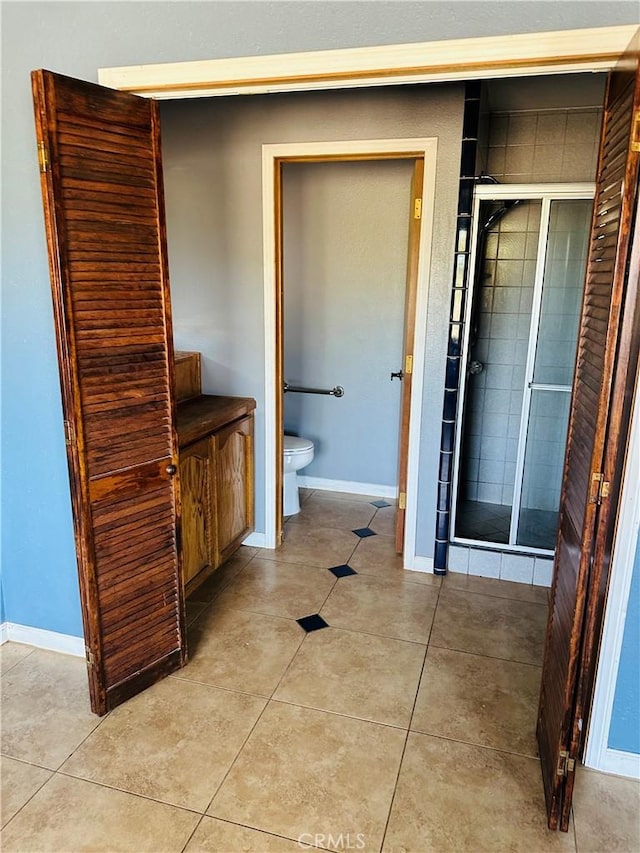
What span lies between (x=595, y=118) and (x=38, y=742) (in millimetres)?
3790

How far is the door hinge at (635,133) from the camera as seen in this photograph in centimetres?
132

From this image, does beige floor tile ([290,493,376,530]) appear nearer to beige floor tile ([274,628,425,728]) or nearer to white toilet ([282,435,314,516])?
white toilet ([282,435,314,516])

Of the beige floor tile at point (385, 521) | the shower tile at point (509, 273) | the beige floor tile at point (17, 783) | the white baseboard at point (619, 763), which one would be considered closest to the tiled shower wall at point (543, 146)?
the shower tile at point (509, 273)

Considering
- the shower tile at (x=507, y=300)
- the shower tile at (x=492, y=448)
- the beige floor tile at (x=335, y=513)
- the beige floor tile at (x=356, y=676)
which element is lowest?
the beige floor tile at (x=356, y=676)

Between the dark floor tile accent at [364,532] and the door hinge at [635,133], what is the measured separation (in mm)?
2618

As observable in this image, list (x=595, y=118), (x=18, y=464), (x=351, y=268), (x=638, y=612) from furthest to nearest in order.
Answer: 1. (x=351, y=268)
2. (x=595, y=118)
3. (x=18, y=464)
4. (x=638, y=612)

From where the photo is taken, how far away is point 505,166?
340cm

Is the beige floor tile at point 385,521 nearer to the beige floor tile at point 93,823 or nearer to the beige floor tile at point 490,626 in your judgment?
the beige floor tile at point 490,626

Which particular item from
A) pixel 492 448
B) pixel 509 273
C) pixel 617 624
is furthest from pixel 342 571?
pixel 509 273

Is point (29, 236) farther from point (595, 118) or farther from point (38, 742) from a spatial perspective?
point (595, 118)

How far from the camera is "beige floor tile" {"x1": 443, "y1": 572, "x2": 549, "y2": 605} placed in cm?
293

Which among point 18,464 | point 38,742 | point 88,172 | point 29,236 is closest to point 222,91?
point 88,172

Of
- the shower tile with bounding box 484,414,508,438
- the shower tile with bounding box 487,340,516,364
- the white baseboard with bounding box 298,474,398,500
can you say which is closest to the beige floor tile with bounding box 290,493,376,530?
the white baseboard with bounding box 298,474,398,500

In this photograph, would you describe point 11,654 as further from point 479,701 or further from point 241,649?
point 479,701
